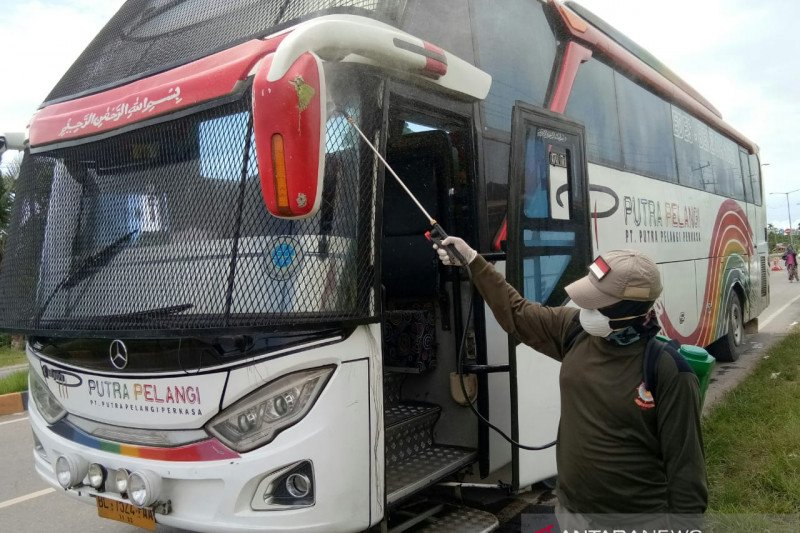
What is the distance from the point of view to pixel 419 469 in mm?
3742

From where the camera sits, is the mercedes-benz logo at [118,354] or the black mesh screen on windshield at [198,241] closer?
the black mesh screen on windshield at [198,241]

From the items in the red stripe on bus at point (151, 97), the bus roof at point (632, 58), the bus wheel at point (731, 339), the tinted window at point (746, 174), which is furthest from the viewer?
the tinted window at point (746, 174)

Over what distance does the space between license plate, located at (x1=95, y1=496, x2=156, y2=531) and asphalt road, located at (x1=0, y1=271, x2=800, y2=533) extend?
3.48ft

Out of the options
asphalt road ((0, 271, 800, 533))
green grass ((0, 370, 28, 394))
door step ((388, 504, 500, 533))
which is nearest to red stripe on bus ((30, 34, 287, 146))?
door step ((388, 504, 500, 533))

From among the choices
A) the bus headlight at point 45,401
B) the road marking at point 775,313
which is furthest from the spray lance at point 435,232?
the road marking at point 775,313

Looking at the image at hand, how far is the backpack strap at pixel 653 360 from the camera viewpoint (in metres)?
2.13

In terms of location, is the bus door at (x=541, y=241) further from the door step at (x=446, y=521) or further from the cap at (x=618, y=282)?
the cap at (x=618, y=282)

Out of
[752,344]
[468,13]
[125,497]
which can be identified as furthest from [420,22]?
[752,344]

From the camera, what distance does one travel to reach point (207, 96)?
299cm

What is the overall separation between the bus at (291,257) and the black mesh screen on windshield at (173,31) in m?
0.02

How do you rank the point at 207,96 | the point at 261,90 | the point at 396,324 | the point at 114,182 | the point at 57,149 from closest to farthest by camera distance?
1. the point at 261,90
2. the point at 207,96
3. the point at 114,182
4. the point at 57,149
5. the point at 396,324

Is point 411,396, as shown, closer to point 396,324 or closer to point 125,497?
point 396,324

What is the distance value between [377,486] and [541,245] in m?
1.73

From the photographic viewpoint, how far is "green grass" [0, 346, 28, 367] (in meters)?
14.9
